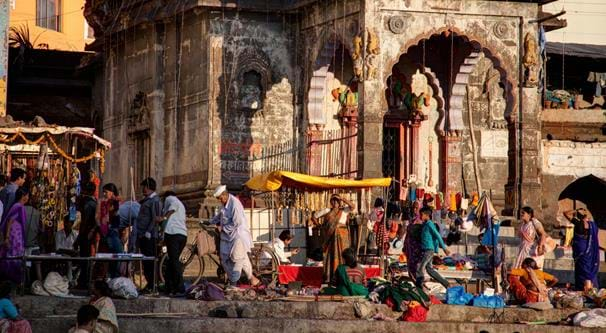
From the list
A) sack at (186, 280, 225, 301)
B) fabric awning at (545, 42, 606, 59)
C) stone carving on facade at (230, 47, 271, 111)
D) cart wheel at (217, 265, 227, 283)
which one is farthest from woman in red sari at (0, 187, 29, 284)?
fabric awning at (545, 42, 606, 59)

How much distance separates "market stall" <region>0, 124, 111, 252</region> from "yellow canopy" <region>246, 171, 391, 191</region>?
110 inches

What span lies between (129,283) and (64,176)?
557cm

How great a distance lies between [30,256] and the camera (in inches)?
832

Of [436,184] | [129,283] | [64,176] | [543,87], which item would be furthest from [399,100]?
[129,283]

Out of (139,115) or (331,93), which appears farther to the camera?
(139,115)

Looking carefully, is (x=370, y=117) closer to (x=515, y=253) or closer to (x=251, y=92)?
(x=251, y=92)

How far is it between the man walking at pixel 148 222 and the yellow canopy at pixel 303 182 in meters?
5.34

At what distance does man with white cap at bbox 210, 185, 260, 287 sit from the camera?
23.2 m

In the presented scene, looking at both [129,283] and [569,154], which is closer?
[129,283]

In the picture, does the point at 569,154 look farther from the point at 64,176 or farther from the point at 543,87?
the point at 64,176

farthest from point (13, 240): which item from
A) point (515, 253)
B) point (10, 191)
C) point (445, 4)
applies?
point (445, 4)

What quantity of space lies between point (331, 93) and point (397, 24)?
3179mm

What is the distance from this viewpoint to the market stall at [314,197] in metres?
27.1

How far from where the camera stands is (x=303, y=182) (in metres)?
28.2
